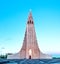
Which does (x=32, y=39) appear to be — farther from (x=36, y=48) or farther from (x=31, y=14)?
(x=31, y=14)

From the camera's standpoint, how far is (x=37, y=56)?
3920 inches

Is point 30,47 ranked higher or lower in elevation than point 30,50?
higher

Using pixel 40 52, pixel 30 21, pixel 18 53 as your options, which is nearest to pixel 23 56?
pixel 18 53

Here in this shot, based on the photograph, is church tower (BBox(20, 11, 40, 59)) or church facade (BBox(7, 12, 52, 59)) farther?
church tower (BBox(20, 11, 40, 59))

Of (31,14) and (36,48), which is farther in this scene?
(31,14)

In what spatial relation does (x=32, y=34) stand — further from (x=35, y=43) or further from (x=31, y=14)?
(x=31, y=14)

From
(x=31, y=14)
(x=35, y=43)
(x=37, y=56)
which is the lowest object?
(x=37, y=56)

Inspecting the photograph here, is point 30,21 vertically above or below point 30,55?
above

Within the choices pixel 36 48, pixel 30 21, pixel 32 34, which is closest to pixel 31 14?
pixel 30 21

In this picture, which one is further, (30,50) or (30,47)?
(30,47)

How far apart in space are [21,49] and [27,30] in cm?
1087

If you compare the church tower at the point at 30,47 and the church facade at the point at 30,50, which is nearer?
the church facade at the point at 30,50

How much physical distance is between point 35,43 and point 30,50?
15.2 feet

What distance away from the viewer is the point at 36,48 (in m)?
100
